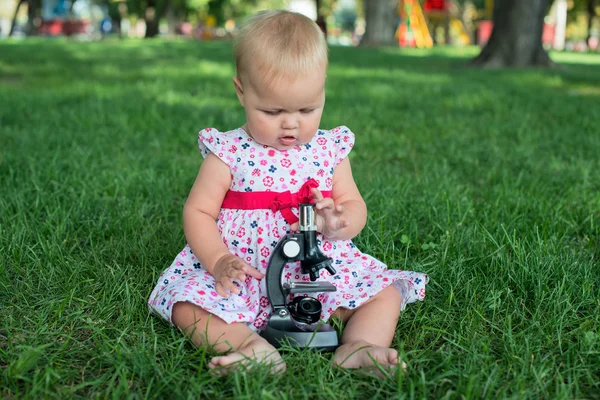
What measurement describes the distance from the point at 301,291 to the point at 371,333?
0.73 ft

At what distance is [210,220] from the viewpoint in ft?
6.64

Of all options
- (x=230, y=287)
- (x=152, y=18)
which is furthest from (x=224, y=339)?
(x=152, y=18)

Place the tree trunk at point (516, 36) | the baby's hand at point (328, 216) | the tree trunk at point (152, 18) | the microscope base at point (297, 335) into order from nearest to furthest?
the microscope base at point (297, 335) → the baby's hand at point (328, 216) → the tree trunk at point (516, 36) → the tree trunk at point (152, 18)

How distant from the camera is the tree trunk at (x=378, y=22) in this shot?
20844 millimetres

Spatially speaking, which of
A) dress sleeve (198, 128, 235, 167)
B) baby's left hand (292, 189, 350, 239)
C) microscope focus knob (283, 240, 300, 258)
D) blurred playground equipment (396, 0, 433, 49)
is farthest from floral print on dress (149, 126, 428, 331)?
blurred playground equipment (396, 0, 433, 49)

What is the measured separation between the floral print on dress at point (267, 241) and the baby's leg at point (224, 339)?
113 millimetres

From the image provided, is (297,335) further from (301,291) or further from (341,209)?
(341,209)

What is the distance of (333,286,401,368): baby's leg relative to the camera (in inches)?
65.0

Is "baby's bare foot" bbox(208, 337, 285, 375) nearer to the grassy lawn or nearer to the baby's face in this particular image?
the grassy lawn

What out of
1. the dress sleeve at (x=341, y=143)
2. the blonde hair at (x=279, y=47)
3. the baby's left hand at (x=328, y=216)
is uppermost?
the blonde hair at (x=279, y=47)

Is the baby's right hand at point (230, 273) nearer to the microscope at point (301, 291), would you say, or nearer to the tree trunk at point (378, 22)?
the microscope at point (301, 291)

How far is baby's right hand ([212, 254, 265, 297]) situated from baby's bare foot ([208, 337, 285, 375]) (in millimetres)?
182

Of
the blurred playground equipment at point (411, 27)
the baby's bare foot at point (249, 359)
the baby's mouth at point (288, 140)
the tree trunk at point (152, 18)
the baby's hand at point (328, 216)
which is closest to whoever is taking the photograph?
the baby's bare foot at point (249, 359)

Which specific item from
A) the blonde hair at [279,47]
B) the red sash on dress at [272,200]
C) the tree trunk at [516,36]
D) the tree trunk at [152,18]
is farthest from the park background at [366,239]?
the tree trunk at [152,18]
